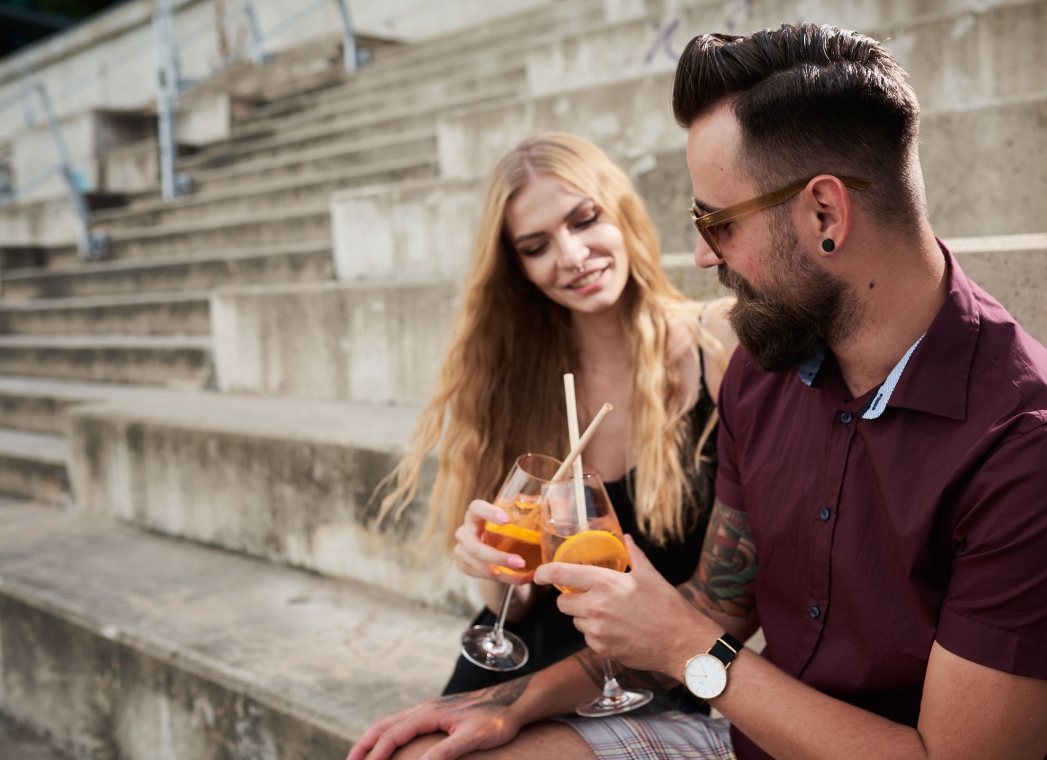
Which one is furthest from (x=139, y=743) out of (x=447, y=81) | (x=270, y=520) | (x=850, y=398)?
(x=447, y=81)

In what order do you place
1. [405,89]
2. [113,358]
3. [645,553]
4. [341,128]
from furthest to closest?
[405,89] < [341,128] < [113,358] < [645,553]

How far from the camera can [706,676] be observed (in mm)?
1354

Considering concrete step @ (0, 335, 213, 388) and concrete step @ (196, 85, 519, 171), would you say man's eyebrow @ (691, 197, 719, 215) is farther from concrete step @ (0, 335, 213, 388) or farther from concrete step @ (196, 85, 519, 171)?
concrete step @ (196, 85, 519, 171)

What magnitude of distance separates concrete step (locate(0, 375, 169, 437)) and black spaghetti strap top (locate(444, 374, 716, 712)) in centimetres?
323

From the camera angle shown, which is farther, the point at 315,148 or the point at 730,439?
the point at 315,148

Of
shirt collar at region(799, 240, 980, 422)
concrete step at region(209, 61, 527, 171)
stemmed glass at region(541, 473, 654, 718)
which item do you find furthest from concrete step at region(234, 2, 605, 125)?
shirt collar at region(799, 240, 980, 422)

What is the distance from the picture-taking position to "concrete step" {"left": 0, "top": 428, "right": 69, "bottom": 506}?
428 centimetres

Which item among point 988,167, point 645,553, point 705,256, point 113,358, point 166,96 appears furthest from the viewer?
point 166,96

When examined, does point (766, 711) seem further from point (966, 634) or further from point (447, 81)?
point (447, 81)

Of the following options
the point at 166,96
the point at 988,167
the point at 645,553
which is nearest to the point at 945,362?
the point at 645,553

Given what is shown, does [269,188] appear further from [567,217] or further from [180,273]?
[567,217]

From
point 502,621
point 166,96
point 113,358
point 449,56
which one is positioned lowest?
point 502,621

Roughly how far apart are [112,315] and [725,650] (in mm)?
5415

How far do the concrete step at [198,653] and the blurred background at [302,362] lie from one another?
1 cm
